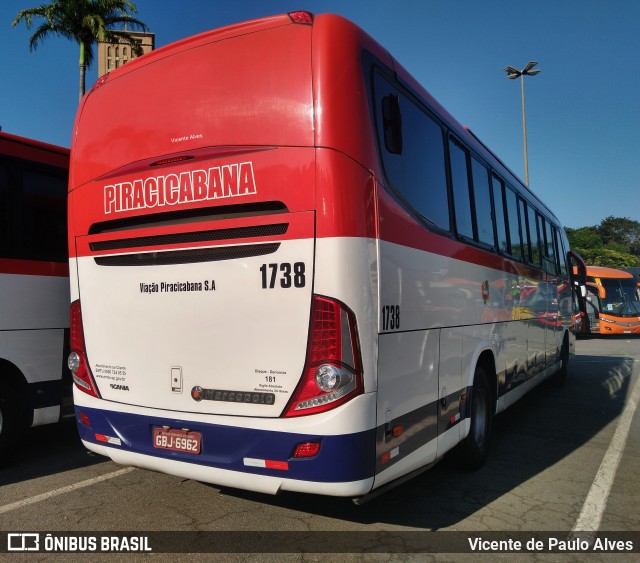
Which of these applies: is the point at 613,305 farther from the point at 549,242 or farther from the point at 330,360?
the point at 330,360

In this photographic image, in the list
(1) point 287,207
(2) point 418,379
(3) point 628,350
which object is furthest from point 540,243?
(3) point 628,350

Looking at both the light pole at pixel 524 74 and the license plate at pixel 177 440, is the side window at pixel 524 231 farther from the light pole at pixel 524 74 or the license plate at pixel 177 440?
the light pole at pixel 524 74

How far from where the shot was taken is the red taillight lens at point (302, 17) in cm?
365

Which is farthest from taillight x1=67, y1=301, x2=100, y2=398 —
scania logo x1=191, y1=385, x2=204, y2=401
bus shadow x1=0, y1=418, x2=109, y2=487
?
scania logo x1=191, y1=385, x2=204, y2=401

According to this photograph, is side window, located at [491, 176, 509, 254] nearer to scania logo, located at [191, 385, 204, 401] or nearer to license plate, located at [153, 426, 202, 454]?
scania logo, located at [191, 385, 204, 401]

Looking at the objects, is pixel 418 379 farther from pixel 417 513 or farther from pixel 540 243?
pixel 540 243

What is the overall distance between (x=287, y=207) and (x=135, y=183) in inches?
51.7

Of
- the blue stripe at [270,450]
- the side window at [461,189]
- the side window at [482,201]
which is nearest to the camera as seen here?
the blue stripe at [270,450]

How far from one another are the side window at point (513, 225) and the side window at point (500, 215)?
0.27 m

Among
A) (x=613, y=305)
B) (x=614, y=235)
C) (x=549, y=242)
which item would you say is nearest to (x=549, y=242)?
(x=549, y=242)

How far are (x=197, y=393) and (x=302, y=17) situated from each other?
101 inches

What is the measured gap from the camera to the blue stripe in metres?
3.27

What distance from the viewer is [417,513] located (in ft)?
14.0

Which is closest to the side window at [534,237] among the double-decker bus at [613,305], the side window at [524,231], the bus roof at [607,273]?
the side window at [524,231]
